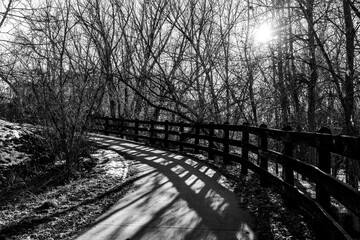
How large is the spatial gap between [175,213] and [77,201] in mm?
2047

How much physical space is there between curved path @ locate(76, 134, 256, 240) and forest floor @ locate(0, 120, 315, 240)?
23 cm

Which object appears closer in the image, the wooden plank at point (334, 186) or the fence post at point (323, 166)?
the wooden plank at point (334, 186)

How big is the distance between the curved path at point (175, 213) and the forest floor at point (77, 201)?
23cm

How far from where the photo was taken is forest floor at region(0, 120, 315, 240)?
4.79 meters

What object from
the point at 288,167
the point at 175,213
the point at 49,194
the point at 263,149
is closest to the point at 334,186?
the point at 288,167

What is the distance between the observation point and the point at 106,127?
2330 centimetres

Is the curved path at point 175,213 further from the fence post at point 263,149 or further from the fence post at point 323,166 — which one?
the fence post at point 323,166

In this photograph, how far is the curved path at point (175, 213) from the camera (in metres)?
4.60

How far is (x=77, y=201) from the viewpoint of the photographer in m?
6.47

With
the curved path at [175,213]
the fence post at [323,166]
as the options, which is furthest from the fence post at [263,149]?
the fence post at [323,166]

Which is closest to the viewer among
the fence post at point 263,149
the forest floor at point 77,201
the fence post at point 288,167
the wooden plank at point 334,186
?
the wooden plank at point 334,186

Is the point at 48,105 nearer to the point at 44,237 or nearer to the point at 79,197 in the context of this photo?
the point at 79,197

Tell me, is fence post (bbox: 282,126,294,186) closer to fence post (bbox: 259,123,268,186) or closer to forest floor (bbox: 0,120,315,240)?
forest floor (bbox: 0,120,315,240)

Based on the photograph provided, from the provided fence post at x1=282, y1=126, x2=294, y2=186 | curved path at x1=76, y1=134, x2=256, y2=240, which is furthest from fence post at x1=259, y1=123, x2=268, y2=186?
fence post at x1=282, y1=126, x2=294, y2=186
